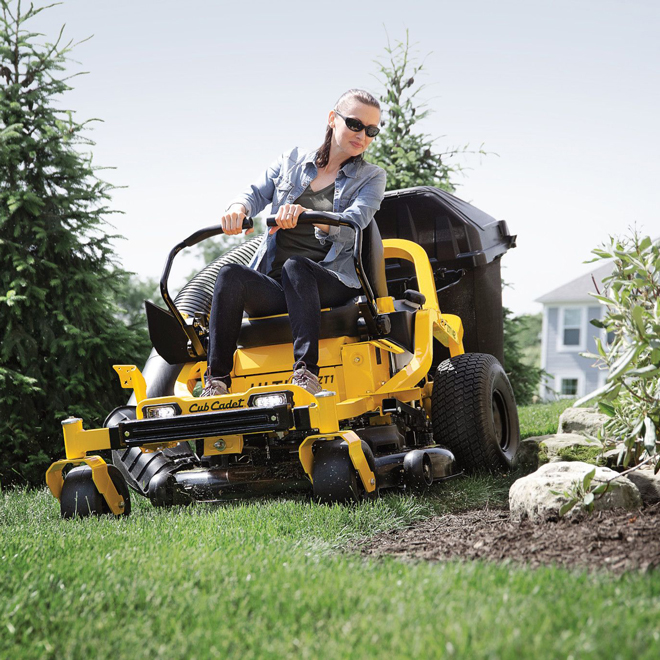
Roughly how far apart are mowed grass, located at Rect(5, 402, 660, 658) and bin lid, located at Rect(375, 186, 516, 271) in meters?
3.21

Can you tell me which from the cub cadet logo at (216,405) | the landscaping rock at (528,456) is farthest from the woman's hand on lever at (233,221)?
the landscaping rock at (528,456)

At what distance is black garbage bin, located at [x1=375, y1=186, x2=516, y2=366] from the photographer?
18.5ft

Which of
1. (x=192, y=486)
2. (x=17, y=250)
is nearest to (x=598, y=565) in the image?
(x=192, y=486)

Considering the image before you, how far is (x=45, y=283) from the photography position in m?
6.10

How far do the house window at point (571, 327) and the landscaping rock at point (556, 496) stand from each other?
19.9 meters

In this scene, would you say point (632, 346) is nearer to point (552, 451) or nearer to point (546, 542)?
point (546, 542)

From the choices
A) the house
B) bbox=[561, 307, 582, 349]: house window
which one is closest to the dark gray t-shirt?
the house

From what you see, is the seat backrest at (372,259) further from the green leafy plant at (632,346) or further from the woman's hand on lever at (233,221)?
the green leafy plant at (632,346)

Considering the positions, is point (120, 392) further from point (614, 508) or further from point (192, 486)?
point (614, 508)

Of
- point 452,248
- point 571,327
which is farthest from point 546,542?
point 571,327

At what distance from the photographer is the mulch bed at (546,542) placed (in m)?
2.35

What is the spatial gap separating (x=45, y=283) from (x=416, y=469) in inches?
151

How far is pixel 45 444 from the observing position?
5848 mm

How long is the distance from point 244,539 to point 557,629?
53.6 inches
